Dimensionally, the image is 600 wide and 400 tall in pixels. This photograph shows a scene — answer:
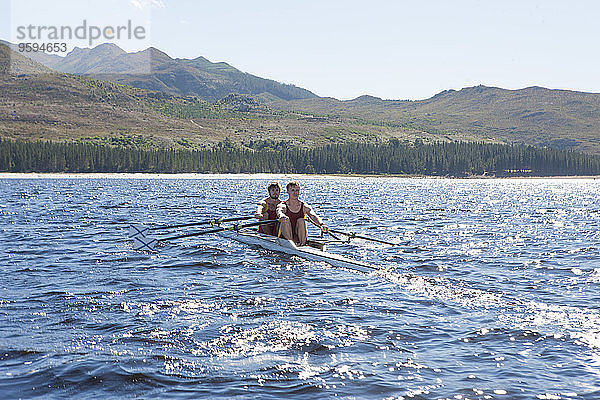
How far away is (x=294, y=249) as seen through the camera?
23.6 metres

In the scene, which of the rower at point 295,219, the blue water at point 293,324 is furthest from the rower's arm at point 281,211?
the blue water at point 293,324

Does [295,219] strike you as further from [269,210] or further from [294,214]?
[269,210]

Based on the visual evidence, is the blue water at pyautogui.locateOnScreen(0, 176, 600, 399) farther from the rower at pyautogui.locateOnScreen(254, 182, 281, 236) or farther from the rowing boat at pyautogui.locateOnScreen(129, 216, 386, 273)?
the rower at pyautogui.locateOnScreen(254, 182, 281, 236)

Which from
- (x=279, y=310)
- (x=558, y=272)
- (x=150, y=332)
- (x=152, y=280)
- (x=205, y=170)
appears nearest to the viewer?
(x=150, y=332)

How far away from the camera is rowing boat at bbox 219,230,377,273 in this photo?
2112cm

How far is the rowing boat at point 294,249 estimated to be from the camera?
69.3ft

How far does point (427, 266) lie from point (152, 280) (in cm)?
1028

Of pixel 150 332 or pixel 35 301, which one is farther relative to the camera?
pixel 35 301

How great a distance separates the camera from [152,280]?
1873 centimetres

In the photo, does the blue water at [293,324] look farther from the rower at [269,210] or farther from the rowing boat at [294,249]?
the rower at [269,210]

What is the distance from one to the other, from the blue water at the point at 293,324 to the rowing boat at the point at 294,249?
1.20ft

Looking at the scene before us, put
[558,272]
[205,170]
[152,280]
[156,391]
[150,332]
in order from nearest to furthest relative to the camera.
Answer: [156,391] < [150,332] < [152,280] < [558,272] < [205,170]

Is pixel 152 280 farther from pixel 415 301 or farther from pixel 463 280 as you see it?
pixel 463 280

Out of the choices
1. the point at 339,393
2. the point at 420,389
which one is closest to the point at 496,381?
the point at 420,389
